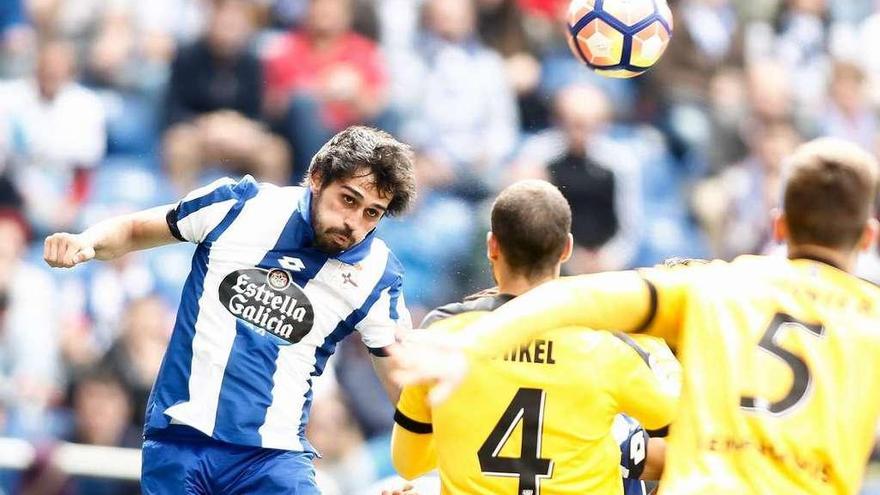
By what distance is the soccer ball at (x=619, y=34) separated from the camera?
7.23m

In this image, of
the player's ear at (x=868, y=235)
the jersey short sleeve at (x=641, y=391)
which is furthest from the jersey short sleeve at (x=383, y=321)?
the player's ear at (x=868, y=235)

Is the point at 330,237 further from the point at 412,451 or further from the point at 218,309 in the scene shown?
the point at 412,451

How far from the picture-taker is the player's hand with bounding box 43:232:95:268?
4847 mm

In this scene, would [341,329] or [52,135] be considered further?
[52,135]

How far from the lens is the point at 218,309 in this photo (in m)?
5.14

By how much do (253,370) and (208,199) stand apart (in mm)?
653

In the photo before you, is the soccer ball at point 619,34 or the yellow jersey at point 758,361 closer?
the yellow jersey at point 758,361

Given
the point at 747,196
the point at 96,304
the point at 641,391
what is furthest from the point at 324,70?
the point at 641,391

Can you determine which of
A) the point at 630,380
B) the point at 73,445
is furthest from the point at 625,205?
the point at 630,380

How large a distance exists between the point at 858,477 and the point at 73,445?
6.36 meters

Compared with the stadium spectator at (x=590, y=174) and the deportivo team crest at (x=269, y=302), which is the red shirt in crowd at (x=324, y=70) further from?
the deportivo team crest at (x=269, y=302)

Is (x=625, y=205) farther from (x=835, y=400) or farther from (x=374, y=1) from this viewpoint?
(x=835, y=400)

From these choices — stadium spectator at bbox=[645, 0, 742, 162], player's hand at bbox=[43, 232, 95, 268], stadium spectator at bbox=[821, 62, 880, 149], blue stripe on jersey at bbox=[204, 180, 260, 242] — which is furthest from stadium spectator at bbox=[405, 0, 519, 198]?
player's hand at bbox=[43, 232, 95, 268]

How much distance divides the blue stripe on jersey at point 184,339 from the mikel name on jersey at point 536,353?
1424 mm
